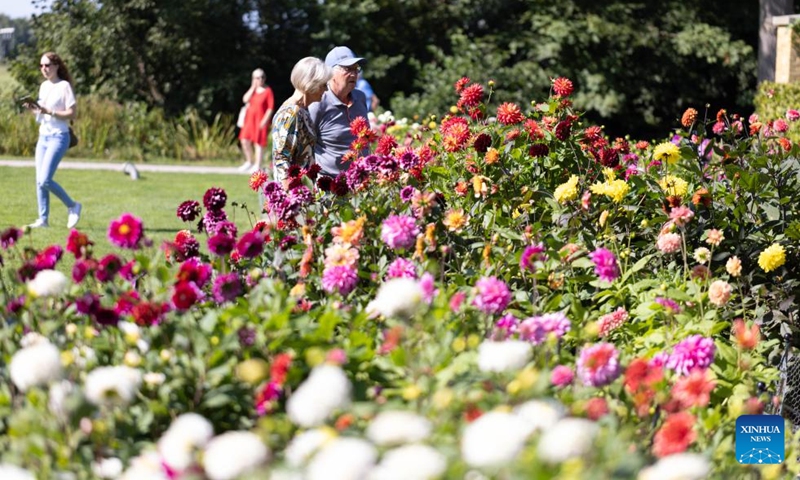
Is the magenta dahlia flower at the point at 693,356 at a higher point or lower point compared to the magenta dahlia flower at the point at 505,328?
lower

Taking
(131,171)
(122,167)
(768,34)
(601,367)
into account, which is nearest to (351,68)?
(601,367)

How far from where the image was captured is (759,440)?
2.46 metres

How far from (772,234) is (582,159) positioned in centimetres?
84

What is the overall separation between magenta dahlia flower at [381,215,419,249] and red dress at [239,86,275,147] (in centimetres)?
1157

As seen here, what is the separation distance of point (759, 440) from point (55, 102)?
23.0ft

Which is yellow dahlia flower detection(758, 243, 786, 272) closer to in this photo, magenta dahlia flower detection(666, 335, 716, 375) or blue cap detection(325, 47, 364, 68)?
magenta dahlia flower detection(666, 335, 716, 375)

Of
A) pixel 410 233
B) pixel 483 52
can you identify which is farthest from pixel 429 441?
pixel 483 52

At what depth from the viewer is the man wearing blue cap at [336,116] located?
5.24 meters

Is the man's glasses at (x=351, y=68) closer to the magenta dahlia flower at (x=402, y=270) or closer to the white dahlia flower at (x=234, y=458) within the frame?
the magenta dahlia flower at (x=402, y=270)

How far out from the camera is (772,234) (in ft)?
13.2

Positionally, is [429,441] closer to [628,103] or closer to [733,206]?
[733,206]

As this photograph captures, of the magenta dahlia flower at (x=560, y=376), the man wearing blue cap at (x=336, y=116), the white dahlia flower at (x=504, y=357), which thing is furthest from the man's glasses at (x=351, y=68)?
the white dahlia flower at (x=504, y=357)

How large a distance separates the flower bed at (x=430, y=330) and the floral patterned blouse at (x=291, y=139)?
0.58 metres

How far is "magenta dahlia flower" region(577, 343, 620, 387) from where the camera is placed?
7.38 feet
